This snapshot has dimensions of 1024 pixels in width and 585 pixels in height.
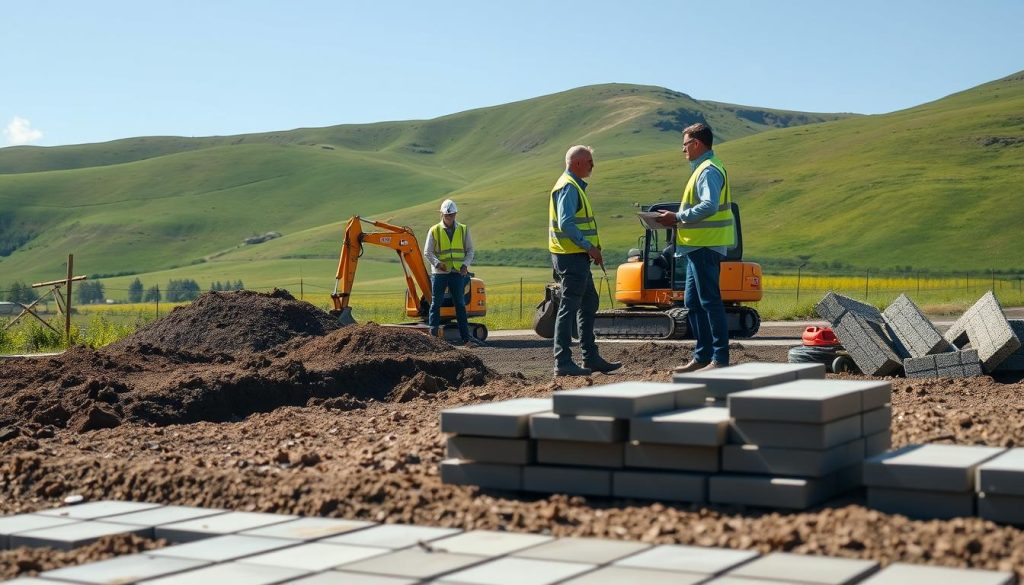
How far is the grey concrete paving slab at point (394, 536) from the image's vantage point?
5.20m

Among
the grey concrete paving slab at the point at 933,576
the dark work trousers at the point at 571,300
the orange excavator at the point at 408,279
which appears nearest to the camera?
the grey concrete paving slab at the point at 933,576

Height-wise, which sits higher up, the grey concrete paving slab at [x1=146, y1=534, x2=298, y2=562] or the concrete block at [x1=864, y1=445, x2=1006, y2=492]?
the concrete block at [x1=864, y1=445, x2=1006, y2=492]

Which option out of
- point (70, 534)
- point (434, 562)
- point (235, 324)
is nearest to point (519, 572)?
point (434, 562)

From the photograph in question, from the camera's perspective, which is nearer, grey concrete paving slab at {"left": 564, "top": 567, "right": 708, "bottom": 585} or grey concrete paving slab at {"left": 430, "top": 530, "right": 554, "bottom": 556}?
grey concrete paving slab at {"left": 564, "top": 567, "right": 708, "bottom": 585}

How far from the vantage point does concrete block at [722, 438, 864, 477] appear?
5.36 metres

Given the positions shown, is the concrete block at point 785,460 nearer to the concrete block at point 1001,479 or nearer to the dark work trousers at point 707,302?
the concrete block at point 1001,479

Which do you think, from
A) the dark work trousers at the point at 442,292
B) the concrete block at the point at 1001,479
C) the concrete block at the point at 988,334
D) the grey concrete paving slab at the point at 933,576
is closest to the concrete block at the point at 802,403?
the concrete block at the point at 1001,479

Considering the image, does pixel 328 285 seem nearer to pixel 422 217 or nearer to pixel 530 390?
pixel 422 217

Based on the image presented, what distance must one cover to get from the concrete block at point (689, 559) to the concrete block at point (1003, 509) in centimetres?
103

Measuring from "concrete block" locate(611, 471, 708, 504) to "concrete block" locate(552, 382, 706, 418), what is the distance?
0.29 m

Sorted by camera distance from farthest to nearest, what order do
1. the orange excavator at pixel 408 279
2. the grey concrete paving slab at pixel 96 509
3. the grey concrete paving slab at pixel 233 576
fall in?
1. the orange excavator at pixel 408 279
2. the grey concrete paving slab at pixel 96 509
3. the grey concrete paving slab at pixel 233 576

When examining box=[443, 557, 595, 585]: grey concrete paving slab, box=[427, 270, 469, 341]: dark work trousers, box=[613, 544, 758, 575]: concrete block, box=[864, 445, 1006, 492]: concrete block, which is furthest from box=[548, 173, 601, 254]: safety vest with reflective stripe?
box=[427, 270, 469, 341]: dark work trousers

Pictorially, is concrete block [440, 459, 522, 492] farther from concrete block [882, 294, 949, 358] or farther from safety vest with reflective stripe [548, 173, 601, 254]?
concrete block [882, 294, 949, 358]

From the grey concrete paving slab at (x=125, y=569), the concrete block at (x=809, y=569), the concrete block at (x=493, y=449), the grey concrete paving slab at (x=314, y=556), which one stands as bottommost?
the grey concrete paving slab at (x=125, y=569)
